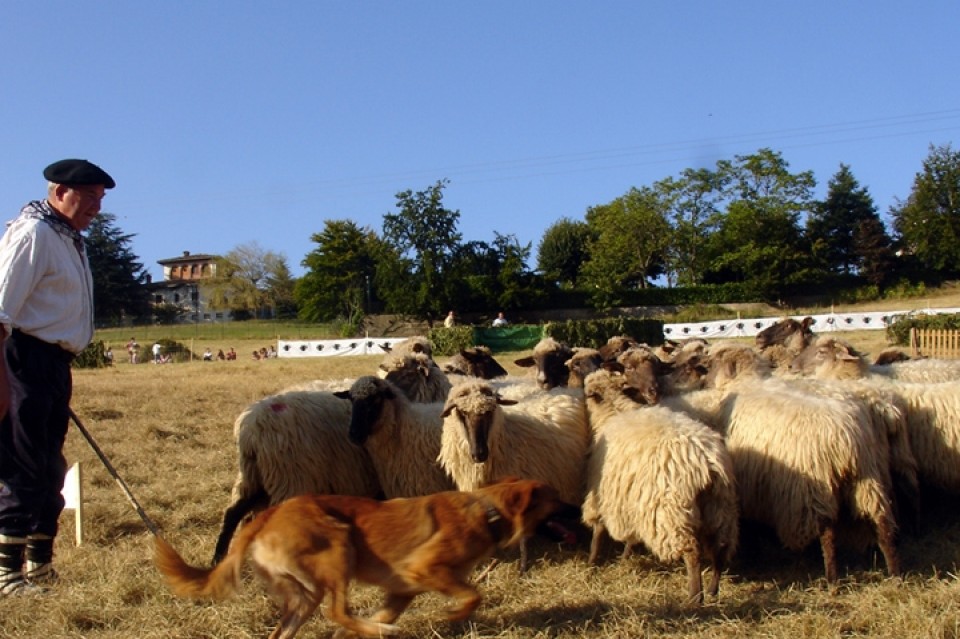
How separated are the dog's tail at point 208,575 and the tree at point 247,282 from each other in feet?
231

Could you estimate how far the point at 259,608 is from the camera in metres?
4.16

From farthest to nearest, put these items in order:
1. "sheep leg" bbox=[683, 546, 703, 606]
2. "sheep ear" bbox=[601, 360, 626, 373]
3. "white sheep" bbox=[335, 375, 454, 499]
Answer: "sheep ear" bbox=[601, 360, 626, 373], "white sheep" bbox=[335, 375, 454, 499], "sheep leg" bbox=[683, 546, 703, 606]

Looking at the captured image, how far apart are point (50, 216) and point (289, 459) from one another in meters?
2.30

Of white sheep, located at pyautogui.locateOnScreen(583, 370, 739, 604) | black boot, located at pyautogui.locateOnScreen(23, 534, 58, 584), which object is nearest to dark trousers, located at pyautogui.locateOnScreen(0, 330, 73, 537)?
black boot, located at pyautogui.locateOnScreen(23, 534, 58, 584)

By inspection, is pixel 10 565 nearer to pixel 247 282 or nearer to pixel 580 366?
pixel 580 366

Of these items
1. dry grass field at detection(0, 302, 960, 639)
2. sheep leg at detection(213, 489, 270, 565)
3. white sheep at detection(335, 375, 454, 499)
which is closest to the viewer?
dry grass field at detection(0, 302, 960, 639)

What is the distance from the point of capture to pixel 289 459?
5.80 meters

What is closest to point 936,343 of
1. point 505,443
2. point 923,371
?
point 923,371

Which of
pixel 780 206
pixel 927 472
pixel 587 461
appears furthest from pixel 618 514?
pixel 780 206

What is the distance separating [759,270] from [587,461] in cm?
4860

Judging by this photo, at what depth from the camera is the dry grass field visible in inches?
154

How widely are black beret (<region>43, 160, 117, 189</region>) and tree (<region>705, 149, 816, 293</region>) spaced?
49285mm

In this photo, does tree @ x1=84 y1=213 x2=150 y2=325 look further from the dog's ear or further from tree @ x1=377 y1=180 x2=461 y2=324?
the dog's ear

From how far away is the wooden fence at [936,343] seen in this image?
18.6m
